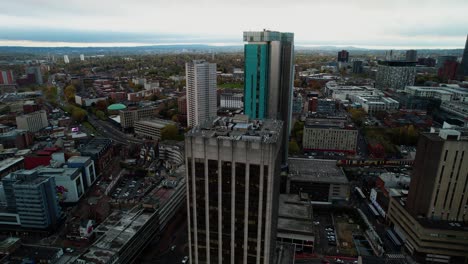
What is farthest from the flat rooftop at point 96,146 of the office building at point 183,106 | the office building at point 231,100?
the office building at point 231,100

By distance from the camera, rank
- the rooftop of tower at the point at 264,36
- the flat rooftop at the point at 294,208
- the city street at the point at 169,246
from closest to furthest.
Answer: the city street at the point at 169,246 → the flat rooftop at the point at 294,208 → the rooftop of tower at the point at 264,36

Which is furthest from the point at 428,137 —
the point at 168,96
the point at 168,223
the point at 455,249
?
the point at 168,96

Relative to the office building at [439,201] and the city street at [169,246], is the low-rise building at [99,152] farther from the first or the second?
the office building at [439,201]

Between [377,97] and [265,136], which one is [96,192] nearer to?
[265,136]

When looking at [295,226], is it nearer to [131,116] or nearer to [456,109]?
[131,116]

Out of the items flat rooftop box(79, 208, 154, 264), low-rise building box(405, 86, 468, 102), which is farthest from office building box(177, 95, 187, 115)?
low-rise building box(405, 86, 468, 102)

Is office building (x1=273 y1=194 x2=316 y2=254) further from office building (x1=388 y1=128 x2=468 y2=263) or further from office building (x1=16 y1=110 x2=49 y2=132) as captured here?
office building (x1=16 y1=110 x2=49 y2=132)

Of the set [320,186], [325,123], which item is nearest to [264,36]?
[320,186]
